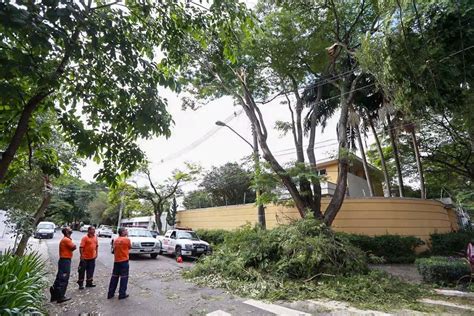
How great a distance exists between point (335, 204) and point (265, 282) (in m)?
5.17

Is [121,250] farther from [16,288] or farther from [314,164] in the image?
[314,164]

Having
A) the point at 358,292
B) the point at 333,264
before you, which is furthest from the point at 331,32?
the point at 358,292

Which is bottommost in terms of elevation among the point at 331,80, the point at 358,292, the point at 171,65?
the point at 358,292

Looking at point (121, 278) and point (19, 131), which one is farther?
point (121, 278)

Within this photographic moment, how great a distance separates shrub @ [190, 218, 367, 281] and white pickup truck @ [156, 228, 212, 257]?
15.9 ft

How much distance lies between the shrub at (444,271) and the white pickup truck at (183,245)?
998 cm

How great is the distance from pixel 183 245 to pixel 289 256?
770cm

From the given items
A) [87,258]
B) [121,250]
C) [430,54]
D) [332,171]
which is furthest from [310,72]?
[87,258]

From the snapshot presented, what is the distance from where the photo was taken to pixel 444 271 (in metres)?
7.85

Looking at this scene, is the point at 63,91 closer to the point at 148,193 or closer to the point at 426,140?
the point at 426,140

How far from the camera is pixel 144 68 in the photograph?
3283 millimetres

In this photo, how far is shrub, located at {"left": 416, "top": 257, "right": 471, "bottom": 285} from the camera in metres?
7.78

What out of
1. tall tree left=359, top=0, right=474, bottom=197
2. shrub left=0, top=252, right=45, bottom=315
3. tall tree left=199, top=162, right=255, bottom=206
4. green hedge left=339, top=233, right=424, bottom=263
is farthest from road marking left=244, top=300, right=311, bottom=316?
tall tree left=199, top=162, right=255, bottom=206

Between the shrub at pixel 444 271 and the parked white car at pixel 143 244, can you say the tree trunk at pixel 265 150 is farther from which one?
the parked white car at pixel 143 244
